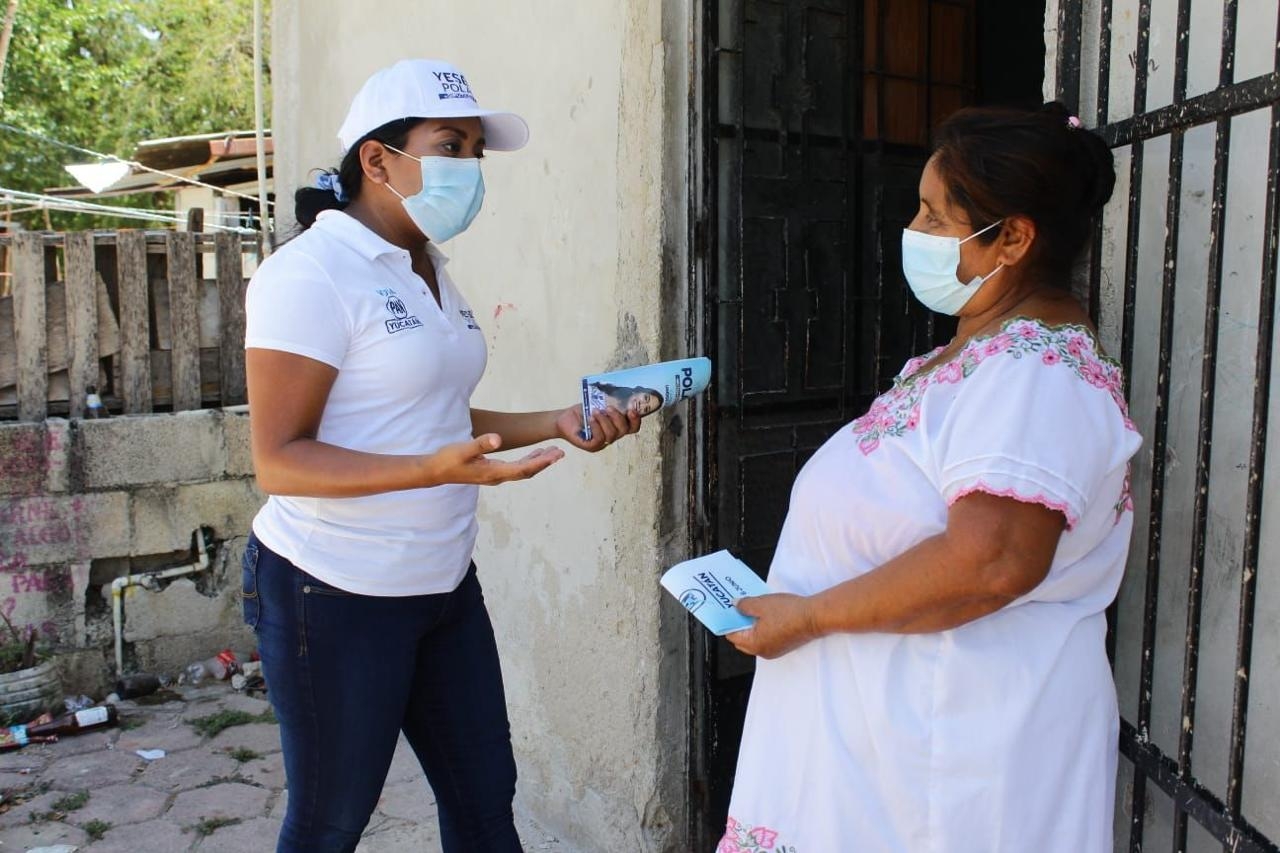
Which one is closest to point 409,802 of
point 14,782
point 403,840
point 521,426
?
point 403,840

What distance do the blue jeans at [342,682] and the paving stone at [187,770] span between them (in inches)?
86.6

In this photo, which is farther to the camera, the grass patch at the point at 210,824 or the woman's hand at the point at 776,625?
the grass patch at the point at 210,824

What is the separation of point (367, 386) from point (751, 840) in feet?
3.31

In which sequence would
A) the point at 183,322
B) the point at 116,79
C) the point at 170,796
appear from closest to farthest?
the point at 170,796, the point at 183,322, the point at 116,79

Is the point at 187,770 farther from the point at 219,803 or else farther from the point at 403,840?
the point at 403,840

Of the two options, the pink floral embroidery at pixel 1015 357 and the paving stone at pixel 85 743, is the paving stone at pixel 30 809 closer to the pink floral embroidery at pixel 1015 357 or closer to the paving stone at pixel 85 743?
the paving stone at pixel 85 743

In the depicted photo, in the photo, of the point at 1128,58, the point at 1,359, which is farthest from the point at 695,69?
the point at 1,359

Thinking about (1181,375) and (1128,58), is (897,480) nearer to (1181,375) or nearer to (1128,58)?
(1181,375)

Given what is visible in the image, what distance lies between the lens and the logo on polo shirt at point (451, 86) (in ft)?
7.11

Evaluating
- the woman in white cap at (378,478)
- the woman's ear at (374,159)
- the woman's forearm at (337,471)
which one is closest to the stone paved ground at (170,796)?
the woman in white cap at (378,478)

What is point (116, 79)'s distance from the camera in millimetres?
19203

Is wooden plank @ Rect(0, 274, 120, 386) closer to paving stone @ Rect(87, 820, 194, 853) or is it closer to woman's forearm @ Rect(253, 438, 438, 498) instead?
paving stone @ Rect(87, 820, 194, 853)

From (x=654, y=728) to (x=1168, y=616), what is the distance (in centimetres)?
150

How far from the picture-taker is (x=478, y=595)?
2.33 metres
